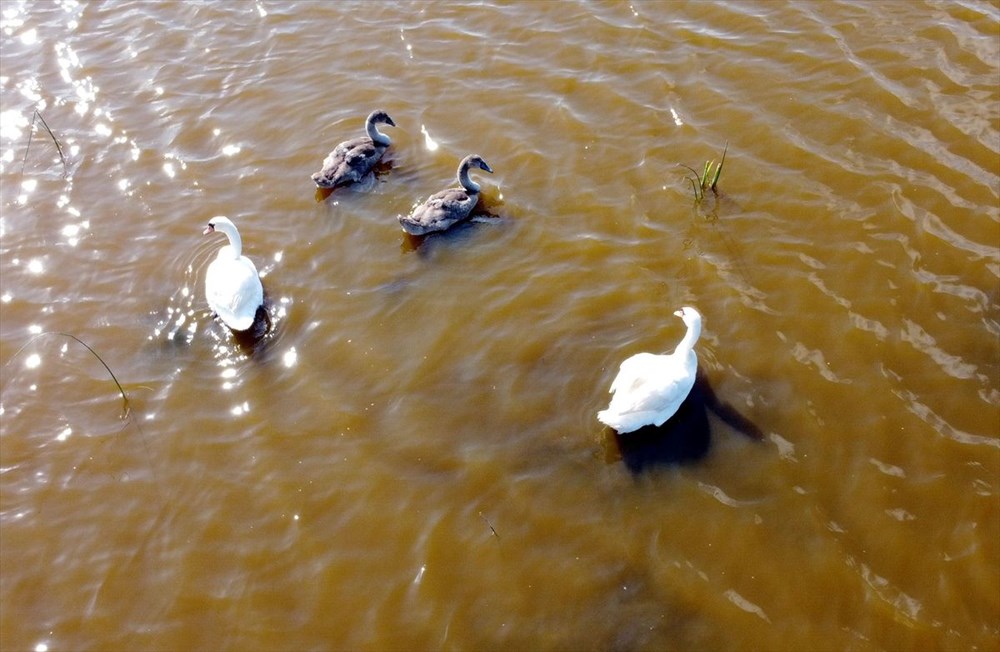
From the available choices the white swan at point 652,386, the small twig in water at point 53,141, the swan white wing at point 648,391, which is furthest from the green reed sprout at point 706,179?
the small twig in water at point 53,141

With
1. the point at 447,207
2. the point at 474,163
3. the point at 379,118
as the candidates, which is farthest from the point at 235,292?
the point at 379,118

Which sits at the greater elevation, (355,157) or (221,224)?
(355,157)

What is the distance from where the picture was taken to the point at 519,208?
8.34 m

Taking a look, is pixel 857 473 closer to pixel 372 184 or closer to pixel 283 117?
pixel 372 184

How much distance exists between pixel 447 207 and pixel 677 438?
3.67 metres

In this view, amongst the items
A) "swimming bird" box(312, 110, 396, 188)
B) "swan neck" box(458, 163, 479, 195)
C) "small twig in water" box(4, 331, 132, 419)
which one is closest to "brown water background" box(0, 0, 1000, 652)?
"small twig in water" box(4, 331, 132, 419)

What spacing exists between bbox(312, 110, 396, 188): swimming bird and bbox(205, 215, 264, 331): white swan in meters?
1.45

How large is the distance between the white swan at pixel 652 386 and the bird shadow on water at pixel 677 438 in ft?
0.41

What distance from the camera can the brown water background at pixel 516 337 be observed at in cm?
532

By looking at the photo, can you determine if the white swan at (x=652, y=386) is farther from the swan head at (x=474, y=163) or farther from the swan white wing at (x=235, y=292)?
the swan white wing at (x=235, y=292)

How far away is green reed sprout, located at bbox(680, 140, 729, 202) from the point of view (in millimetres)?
7798

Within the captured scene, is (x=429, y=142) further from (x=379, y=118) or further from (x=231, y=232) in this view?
(x=231, y=232)

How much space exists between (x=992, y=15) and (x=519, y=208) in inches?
275

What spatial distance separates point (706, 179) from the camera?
7840 millimetres
